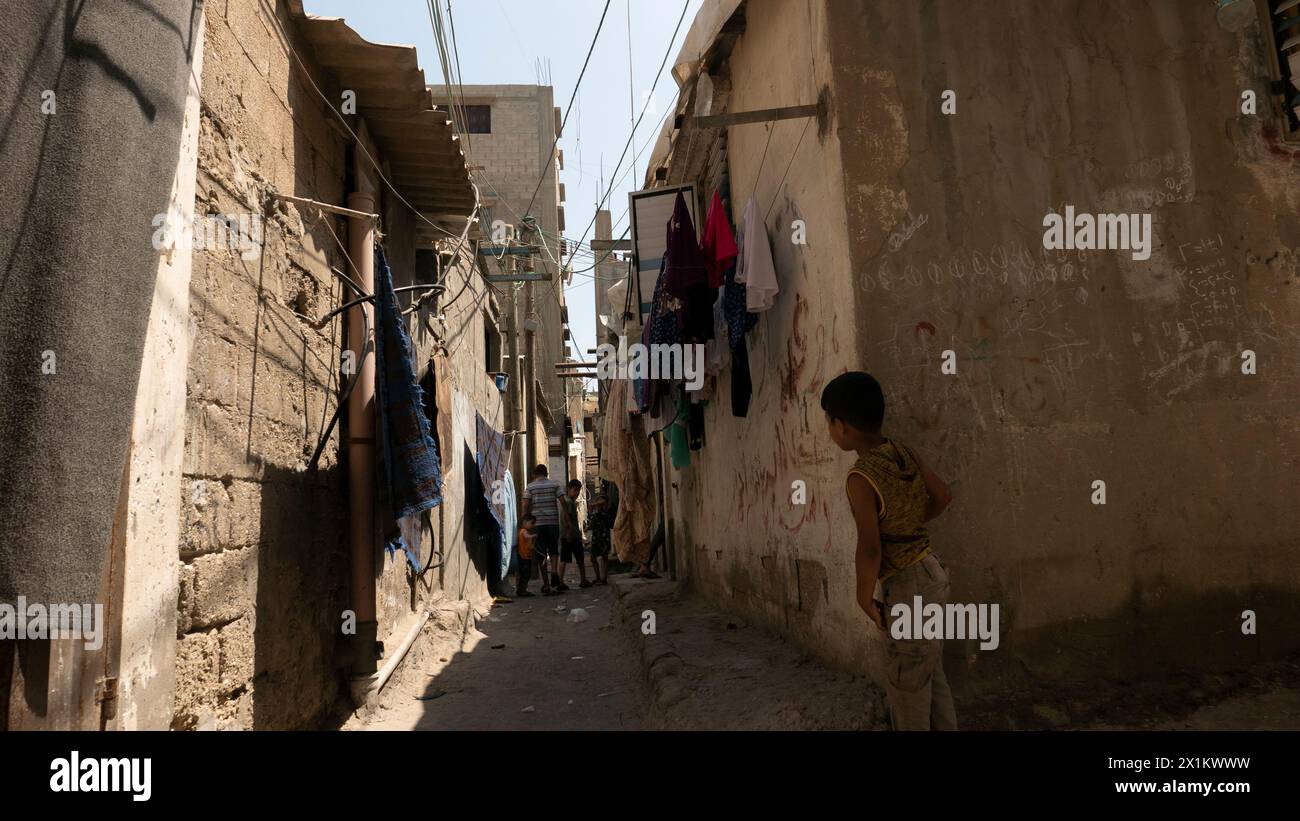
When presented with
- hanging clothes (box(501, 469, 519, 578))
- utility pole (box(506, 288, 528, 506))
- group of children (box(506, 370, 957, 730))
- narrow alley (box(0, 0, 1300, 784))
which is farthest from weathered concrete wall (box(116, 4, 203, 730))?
utility pole (box(506, 288, 528, 506))

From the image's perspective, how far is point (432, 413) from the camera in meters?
6.25

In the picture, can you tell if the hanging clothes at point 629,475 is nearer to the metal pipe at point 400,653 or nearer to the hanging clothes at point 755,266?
the metal pipe at point 400,653

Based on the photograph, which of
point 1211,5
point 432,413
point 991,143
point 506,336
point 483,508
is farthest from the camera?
point 506,336

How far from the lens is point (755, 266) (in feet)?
16.3

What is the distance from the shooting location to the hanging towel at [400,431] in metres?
4.98

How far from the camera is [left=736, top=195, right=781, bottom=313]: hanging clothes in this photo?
494 centimetres

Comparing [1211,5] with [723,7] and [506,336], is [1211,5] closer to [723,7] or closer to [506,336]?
[723,7]

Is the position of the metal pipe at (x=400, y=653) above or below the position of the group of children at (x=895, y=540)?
below

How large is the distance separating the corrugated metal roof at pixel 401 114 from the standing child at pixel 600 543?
7135mm

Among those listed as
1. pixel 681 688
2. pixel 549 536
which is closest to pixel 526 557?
pixel 549 536

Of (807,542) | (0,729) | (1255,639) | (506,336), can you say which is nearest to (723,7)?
(807,542)

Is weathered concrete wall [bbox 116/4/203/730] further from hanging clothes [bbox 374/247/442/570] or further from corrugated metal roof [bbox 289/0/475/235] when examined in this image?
corrugated metal roof [bbox 289/0/475/235]

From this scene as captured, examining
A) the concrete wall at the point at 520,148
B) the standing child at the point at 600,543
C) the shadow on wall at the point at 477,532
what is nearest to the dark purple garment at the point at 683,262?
the shadow on wall at the point at 477,532

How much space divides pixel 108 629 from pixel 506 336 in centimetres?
1641
